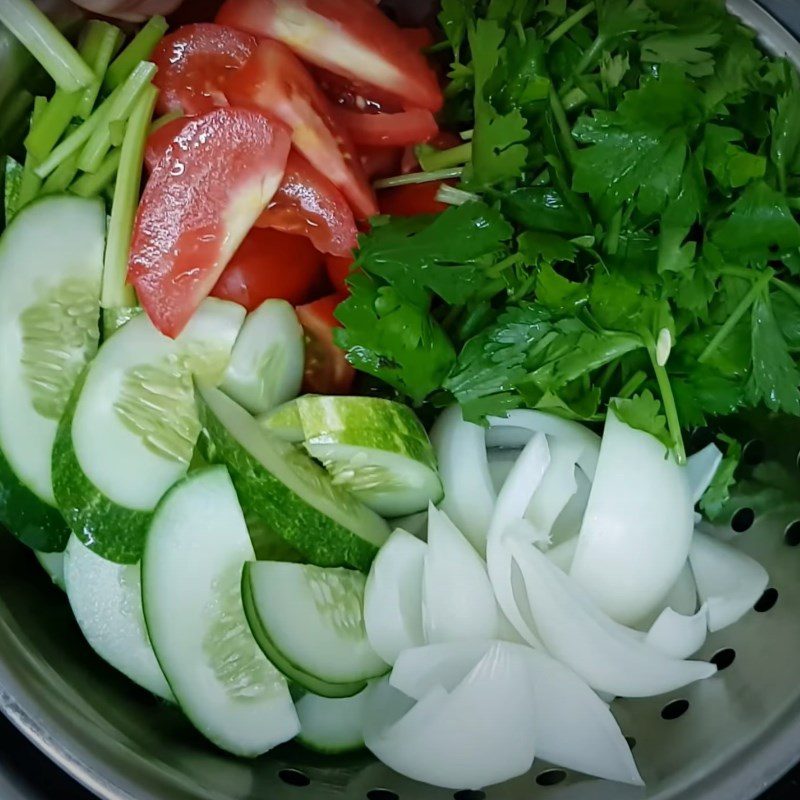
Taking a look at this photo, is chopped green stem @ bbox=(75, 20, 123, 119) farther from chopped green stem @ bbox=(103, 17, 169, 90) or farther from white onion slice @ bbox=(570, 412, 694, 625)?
white onion slice @ bbox=(570, 412, 694, 625)

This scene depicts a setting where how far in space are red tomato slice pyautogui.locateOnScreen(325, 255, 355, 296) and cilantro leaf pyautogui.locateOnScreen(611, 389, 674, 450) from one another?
37cm

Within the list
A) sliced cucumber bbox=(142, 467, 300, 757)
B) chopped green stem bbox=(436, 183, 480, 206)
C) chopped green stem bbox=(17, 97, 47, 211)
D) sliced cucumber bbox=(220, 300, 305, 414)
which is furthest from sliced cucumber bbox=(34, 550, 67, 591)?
chopped green stem bbox=(436, 183, 480, 206)

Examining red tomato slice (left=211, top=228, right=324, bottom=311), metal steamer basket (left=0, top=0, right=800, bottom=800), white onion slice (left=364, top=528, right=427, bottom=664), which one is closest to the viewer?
metal steamer basket (left=0, top=0, right=800, bottom=800)

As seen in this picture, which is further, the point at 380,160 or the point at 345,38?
the point at 380,160

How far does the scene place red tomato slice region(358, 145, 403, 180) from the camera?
103 centimetres

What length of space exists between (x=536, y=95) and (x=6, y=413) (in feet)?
2.25

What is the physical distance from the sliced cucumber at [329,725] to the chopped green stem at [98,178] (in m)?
0.65

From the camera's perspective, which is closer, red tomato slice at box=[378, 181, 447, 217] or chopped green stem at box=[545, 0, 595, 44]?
chopped green stem at box=[545, 0, 595, 44]

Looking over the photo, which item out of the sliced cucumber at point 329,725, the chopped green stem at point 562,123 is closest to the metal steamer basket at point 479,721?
the sliced cucumber at point 329,725

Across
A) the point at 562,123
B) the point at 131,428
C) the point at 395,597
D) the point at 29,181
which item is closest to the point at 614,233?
the point at 562,123

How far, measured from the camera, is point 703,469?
3.14 ft

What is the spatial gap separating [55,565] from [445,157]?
693 mm

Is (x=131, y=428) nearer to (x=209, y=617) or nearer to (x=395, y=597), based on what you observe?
(x=209, y=617)

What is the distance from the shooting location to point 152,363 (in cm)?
89
